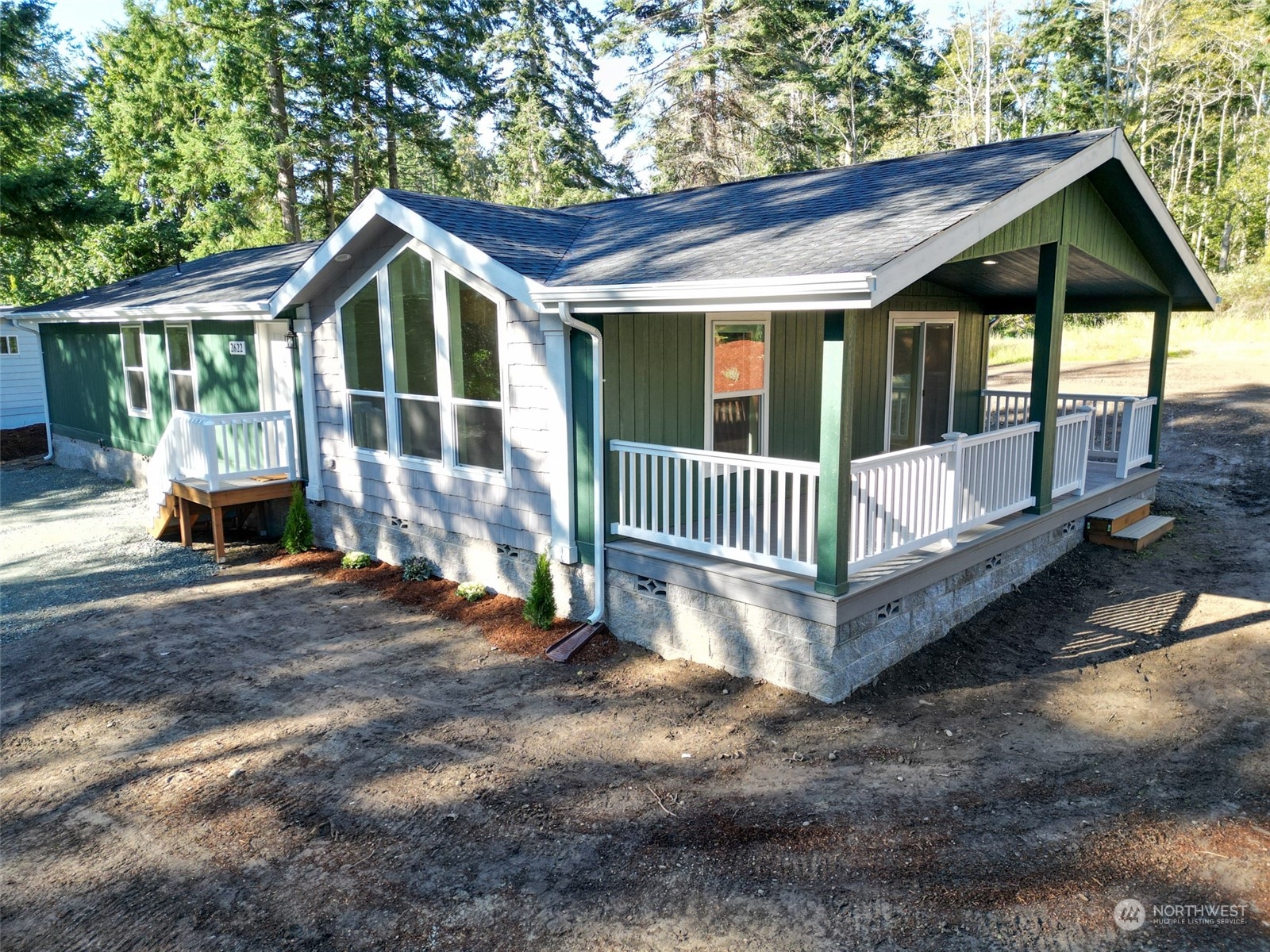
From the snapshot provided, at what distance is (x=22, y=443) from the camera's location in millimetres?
17906

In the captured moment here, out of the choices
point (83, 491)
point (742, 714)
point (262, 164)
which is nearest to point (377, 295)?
point (742, 714)

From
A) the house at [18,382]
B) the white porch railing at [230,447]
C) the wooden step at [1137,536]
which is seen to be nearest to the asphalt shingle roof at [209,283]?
the white porch railing at [230,447]

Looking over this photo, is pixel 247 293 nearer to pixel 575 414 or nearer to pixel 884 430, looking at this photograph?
pixel 575 414

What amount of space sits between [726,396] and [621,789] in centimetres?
464

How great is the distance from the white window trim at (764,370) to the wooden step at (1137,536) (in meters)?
3.94

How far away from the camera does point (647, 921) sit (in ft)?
12.5

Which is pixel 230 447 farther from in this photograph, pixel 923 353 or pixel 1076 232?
pixel 1076 232

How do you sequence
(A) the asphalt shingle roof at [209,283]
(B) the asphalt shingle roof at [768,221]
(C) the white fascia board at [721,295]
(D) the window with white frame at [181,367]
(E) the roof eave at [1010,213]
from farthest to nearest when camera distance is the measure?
(D) the window with white frame at [181,367] < (A) the asphalt shingle roof at [209,283] < (B) the asphalt shingle roof at [768,221] < (E) the roof eave at [1010,213] < (C) the white fascia board at [721,295]

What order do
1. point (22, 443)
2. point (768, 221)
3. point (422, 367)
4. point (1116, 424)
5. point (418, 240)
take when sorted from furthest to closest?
point (22, 443) → point (1116, 424) → point (422, 367) → point (418, 240) → point (768, 221)

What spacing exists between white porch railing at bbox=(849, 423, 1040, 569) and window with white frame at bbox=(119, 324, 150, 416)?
1153 centimetres

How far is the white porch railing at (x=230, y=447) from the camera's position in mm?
9781

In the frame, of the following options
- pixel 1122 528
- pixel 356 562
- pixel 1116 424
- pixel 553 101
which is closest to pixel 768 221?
pixel 356 562
